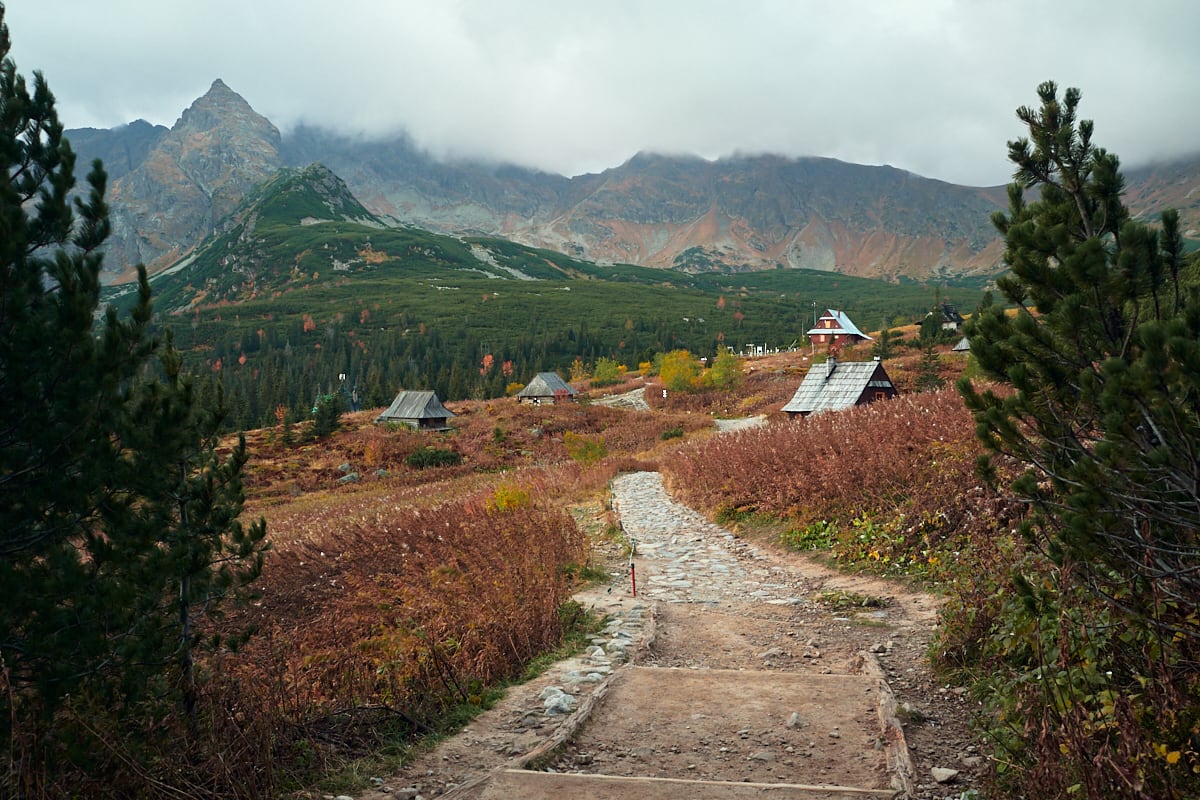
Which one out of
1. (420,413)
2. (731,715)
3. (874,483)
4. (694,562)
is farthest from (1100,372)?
(420,413)

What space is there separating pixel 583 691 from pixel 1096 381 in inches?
196

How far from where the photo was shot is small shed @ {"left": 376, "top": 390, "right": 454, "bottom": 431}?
61.2 metres

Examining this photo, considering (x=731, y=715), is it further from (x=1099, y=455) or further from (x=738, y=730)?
(x=1099, y=455)

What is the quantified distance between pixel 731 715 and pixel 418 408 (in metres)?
58.1

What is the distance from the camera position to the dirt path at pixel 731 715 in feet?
15.6

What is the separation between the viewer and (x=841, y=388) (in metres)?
37.0

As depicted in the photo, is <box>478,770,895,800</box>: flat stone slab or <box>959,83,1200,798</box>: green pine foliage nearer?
<box>959,83,1200,798</box>: green pine foliage

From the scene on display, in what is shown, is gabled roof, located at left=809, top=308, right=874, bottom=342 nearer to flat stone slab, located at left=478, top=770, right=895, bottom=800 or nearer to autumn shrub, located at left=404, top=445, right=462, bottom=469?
autumn shrub, located at left=404, top=445, right=462, bottom=469

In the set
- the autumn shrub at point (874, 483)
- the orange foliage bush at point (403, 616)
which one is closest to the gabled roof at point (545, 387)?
the autumn shrub at point (874, 483)

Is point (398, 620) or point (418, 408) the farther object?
point (418, 408)

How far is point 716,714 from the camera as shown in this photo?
243 inches

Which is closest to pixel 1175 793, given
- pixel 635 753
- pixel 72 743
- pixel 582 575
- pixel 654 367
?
pixel 635 753

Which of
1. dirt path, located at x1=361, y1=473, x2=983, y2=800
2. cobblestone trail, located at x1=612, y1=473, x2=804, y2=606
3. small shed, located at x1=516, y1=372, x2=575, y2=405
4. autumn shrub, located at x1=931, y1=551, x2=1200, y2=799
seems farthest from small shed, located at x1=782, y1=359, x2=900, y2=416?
small shed, located at x1=516, y1=372, x2=575, y2=405

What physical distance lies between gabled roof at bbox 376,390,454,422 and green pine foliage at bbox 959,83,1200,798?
194ft
